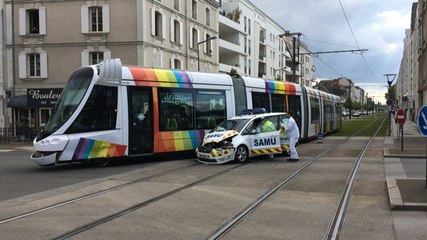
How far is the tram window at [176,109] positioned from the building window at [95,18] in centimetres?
1944

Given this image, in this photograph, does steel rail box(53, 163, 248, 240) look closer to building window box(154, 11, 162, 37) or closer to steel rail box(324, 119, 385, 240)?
steel rail box(324, 119, 385, 240)

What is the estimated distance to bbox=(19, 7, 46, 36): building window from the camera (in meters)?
34.1

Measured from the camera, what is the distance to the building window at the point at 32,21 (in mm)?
34103

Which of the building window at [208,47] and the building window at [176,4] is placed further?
the building window at [208,47]

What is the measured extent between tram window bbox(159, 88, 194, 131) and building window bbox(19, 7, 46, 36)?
22.1 m

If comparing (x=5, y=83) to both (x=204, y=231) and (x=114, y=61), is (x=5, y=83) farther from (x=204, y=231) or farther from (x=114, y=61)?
(x=204, y=231)

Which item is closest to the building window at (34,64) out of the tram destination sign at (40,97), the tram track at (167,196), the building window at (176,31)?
the tram destination sign at (40,97)

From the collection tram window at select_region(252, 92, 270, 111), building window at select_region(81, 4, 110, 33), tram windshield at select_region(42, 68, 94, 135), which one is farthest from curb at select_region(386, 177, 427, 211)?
building window at select_region(81, 4, 110, 33)

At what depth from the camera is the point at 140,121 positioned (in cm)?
1489

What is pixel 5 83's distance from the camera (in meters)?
34.5

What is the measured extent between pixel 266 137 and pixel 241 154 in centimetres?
131

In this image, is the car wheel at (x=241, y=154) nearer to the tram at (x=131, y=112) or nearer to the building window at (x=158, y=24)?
the tram at (x=131, y=112)

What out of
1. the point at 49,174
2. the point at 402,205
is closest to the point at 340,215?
the point at 402,205

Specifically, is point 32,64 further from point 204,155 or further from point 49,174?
point 204,155
